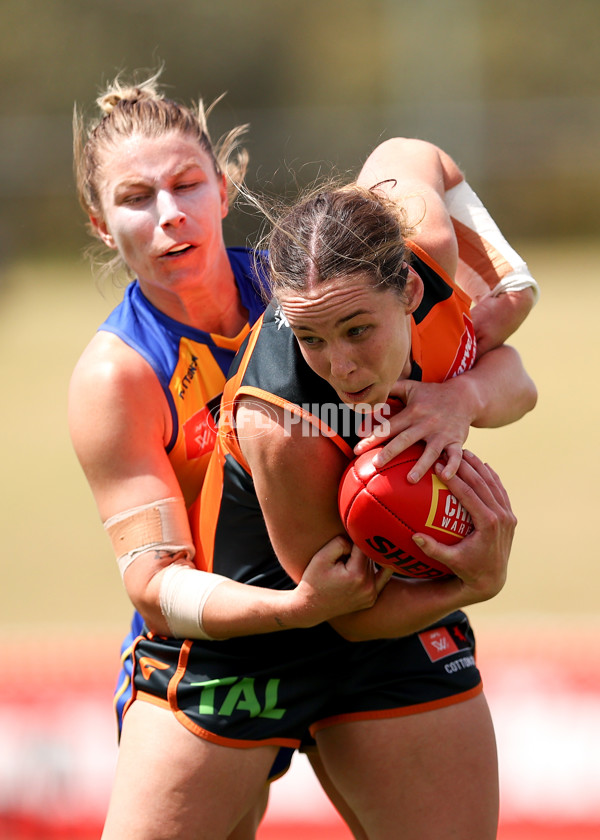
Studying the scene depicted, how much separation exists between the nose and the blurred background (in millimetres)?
404

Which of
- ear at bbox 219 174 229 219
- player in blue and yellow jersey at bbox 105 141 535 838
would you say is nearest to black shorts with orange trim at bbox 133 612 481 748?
player in blue and yellow jersey at bbox 105 141 535 838

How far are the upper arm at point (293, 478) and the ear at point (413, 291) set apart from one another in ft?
1.05

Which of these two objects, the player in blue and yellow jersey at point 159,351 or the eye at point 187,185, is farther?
the eye at point 187,185

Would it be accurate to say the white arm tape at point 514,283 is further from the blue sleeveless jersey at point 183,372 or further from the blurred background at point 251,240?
the blue sleeveless jersey at point 183,372

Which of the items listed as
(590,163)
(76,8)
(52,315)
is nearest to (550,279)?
(590,163)

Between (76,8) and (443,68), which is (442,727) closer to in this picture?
(443,68)

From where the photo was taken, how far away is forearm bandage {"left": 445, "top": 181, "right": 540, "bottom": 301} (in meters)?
2.56

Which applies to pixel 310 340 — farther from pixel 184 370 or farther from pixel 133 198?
pixel 133 198

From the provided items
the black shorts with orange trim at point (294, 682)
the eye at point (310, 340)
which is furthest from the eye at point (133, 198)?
the black shorts with orange trim at point (294, 682)

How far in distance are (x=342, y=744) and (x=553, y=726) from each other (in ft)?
6.79

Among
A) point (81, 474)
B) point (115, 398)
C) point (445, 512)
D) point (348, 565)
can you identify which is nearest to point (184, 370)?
point (115, 398)

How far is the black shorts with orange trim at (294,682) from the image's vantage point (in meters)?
2.40

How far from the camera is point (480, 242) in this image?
2.60m

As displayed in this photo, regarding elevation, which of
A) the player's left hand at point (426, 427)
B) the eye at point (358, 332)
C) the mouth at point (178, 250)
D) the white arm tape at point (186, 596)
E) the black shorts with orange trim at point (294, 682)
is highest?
the mouth at point (178, 250)
